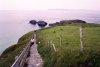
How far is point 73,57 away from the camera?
16781 millimetres

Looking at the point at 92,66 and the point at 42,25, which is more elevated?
the point at 92,66

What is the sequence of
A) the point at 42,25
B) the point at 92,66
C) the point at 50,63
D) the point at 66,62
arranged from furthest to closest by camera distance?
the point at 42,25 < the point at 50,63 < the point at 66,62 < the point at 92,66

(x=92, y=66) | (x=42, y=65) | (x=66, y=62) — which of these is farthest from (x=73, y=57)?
(x=42, y=65)

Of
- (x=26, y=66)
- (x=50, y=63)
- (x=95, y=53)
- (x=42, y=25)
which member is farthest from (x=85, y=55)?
(x=42, y=25)

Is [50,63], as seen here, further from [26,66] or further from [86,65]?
[86,65]

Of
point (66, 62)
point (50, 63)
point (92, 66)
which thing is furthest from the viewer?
point (50, 63)

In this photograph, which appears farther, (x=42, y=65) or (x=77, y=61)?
(x=42, y=65)

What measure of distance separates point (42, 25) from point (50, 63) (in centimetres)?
15366

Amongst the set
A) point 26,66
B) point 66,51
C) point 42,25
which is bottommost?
point 42,25

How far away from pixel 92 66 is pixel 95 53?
5.13ft

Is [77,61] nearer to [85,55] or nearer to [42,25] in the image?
[85,55]

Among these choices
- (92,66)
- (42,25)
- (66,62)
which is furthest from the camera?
(42,25)

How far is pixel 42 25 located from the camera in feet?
563

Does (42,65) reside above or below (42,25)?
above
